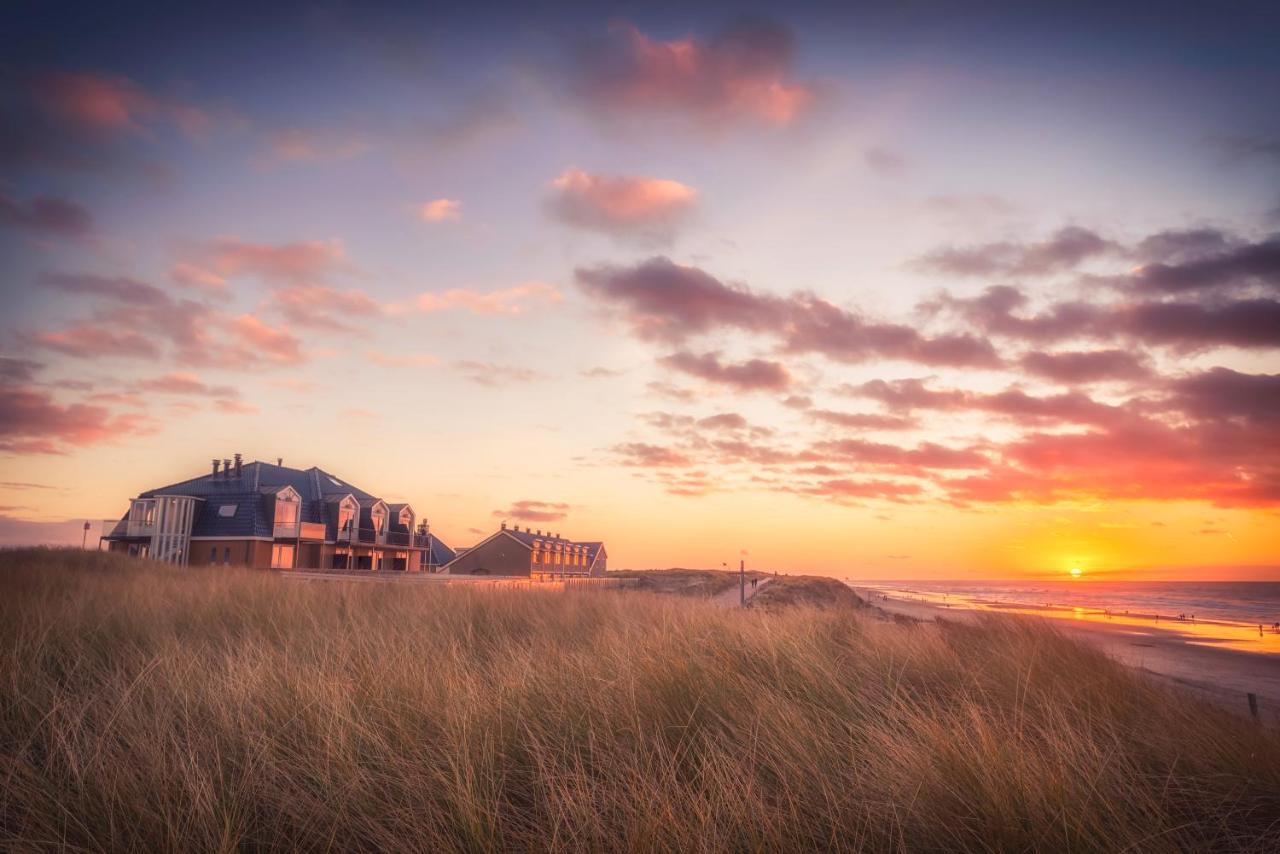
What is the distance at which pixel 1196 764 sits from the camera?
14.7ft

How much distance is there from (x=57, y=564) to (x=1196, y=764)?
2088 centimetres

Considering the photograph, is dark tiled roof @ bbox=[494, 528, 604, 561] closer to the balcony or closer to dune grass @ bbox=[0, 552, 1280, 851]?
the balcony

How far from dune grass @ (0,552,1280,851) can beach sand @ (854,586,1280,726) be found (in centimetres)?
480

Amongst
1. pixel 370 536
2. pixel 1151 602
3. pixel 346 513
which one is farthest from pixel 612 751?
pixel 1151 602

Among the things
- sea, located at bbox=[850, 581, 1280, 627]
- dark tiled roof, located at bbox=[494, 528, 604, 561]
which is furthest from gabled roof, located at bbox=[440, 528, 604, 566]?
sea, located at bbox=[850, 581, 1280, 627]

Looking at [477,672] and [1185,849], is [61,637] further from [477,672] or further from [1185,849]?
[1185,849]

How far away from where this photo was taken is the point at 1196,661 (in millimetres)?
18125

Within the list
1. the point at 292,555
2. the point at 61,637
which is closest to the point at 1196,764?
the point at 61,637

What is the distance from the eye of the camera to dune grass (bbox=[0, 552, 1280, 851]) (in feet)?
10.6

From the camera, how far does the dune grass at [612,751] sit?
10.6ft

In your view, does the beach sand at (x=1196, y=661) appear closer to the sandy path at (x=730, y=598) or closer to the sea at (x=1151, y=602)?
the sandy path at (x=730, y=598)

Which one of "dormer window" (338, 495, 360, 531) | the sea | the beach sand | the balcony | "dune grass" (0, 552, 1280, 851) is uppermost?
"dormer window" (338, 495, 360, 531)

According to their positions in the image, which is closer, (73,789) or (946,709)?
(73,789)

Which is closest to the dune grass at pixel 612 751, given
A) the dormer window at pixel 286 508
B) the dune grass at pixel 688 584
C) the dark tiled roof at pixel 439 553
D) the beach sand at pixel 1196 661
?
the beach sand at pixel 1196 661
